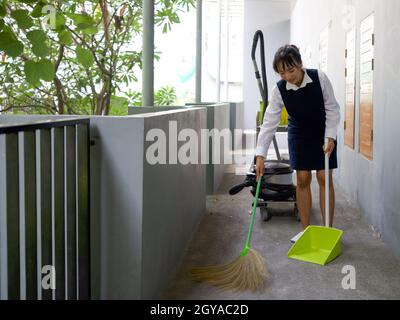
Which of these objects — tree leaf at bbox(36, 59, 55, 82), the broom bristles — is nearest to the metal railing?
tree leaf at bbox(36, 59, 55, 82)

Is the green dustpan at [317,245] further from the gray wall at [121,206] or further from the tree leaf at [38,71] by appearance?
A: the tree leaf at [38,71]

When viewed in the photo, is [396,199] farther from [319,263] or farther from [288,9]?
[288,9]

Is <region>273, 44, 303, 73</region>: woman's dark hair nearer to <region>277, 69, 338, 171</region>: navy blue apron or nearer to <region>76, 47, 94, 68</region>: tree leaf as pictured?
<region>277, 69, 338, 171</region>: navy blue apron

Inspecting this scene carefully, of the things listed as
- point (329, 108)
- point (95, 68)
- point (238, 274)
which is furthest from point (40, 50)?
point (329, 108)

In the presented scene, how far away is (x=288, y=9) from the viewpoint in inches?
513

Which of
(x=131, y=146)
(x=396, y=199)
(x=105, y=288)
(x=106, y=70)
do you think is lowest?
(x=105, y=288)

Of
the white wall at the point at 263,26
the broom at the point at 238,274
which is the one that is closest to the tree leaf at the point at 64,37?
the broom at the point at 238,274

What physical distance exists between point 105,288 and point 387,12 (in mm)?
2378

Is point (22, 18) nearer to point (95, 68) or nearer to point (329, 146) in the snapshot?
point (95, 68)

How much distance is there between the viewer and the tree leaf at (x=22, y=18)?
6.42ft

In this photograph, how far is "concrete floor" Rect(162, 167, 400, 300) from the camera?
236cm
